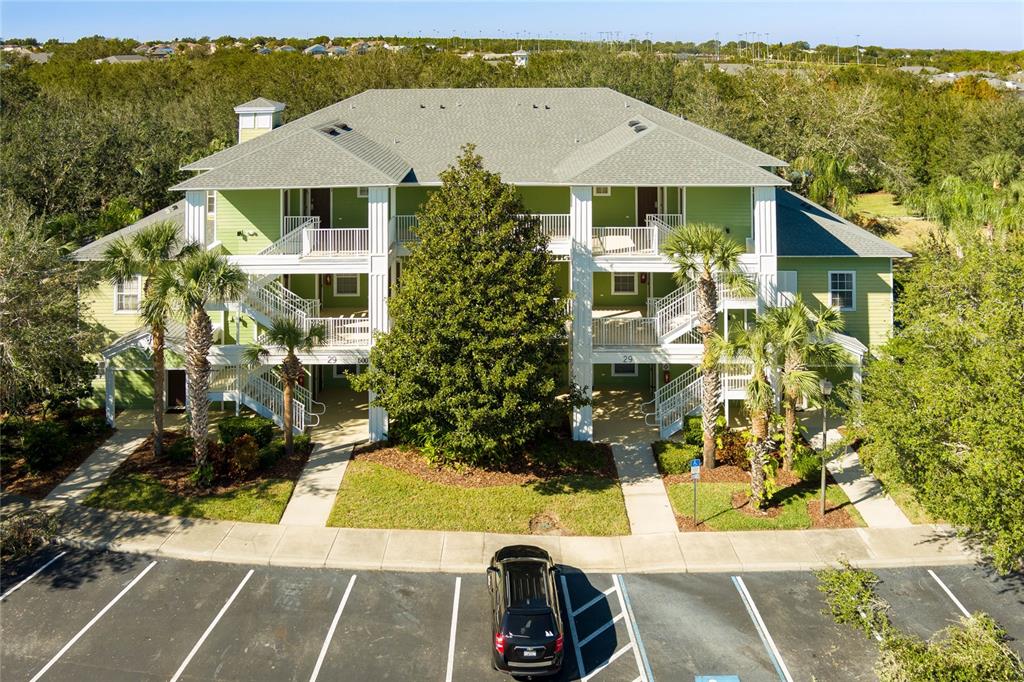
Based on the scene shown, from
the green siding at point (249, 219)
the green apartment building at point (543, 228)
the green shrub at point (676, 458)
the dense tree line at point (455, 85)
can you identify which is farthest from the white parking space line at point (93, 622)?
the dense tree line at point (455, 85)

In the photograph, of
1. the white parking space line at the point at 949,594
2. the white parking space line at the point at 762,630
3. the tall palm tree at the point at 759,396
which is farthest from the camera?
the tall palm tree at the point at 759,396

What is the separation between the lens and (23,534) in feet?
63.3

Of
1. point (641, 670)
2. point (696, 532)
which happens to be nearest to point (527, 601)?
point (641, 670)

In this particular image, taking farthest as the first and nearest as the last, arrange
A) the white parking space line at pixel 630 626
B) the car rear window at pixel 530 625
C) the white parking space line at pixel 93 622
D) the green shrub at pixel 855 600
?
the green shrub at pixel 855 600, the white parking space line at pixel 630 626, the white parking space line at pixel 93 622, the car rear window at pixel 530 625

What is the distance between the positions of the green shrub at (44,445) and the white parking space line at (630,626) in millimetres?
15722

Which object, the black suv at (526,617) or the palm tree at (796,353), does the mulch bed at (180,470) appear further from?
the palm tree at (796,353)

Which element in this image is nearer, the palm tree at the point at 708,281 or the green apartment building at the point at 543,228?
the palm tree at the point at 708,281

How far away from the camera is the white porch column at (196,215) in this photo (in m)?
26.1

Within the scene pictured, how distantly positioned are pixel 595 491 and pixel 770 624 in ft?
21.9

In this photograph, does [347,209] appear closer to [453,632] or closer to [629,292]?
[629,292]

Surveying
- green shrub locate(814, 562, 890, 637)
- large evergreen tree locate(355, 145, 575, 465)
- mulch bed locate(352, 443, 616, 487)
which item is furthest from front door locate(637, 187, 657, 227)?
green shrub locate(814, 562, 890, 637)

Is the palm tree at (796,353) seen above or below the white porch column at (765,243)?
below

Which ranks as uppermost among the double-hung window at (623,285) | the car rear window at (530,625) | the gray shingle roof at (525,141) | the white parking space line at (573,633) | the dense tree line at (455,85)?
the dense tree line at (455,85)

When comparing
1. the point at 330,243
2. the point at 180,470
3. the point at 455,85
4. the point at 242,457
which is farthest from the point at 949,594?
the point at 455,85
